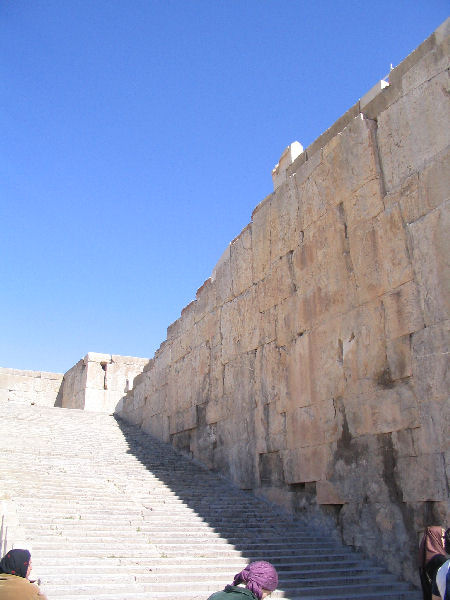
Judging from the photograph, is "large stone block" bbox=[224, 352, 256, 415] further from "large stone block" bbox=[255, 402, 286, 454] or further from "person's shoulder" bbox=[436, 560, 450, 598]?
"person's shoulder" bbox=[436, 560, 450, 598]

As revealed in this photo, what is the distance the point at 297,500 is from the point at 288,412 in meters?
1.18

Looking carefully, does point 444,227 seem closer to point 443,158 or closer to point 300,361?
point 443,158

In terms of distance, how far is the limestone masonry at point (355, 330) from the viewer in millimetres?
6184

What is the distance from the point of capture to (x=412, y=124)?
6875 millimetres

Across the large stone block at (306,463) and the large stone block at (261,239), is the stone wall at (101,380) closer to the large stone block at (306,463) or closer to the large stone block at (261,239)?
the large stone block at (261,239)

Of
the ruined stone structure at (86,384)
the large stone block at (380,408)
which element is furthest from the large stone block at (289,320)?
the ruined stone structure at (86,384)

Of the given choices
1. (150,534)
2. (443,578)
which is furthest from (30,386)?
(443,578)

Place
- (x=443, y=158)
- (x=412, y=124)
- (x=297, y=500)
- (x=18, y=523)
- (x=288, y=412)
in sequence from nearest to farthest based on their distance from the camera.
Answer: (x=18, y=523)
(x=443, y=158)
(x=412, y=124)
(x=297, y=500)
(x=288, y=412)

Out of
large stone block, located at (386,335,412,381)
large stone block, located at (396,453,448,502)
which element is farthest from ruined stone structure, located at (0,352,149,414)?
large stone block, located at (396,453,448,502)

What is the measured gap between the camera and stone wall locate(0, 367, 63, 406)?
67.7ft

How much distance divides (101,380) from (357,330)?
14140 millimetres

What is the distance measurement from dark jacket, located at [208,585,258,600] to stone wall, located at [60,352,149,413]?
17.0 metres

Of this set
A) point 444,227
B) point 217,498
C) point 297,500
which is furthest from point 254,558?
point 444,227

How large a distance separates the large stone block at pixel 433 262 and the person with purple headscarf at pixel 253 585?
4020 mm
